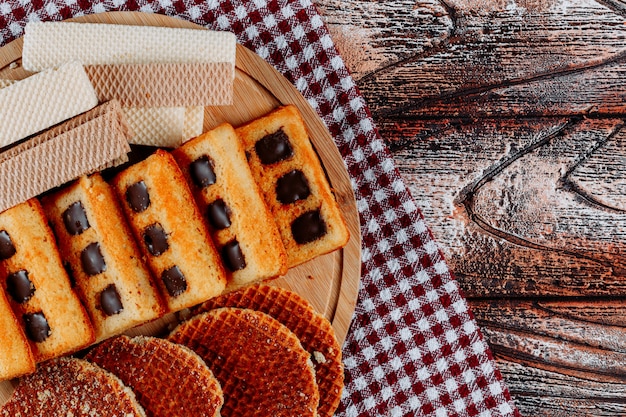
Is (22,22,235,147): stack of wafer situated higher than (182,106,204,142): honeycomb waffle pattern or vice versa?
(22,22,235,147): stack of wafer

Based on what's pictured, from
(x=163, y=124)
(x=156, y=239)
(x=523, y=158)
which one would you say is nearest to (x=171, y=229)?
(x=156, y=239)

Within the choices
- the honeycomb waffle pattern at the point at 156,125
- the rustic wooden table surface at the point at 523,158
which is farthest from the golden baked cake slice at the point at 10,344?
the rustic wooden table surface at the point at 523,158

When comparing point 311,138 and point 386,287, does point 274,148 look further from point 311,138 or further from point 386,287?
point 386,287

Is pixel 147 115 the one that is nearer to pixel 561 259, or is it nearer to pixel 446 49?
pixel 446 49

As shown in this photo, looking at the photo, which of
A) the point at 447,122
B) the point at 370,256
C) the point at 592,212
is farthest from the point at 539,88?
the point at 370,256

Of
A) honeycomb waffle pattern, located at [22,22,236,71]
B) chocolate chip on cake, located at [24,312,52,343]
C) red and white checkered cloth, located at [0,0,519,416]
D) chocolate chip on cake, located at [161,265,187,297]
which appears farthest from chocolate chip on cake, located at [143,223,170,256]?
red and white checkered cloth, located at [0,0,519,416]

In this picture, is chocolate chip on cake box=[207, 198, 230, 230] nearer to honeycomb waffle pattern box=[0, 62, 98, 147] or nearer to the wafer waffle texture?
the wafer waffle texture
